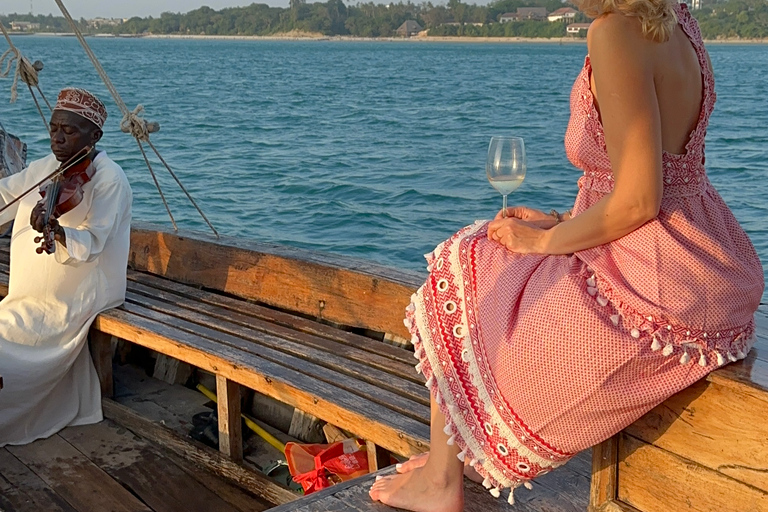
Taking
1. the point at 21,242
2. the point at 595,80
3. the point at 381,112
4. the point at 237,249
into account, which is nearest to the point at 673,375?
the point at 595,80

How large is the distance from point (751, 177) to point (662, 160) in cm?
1248

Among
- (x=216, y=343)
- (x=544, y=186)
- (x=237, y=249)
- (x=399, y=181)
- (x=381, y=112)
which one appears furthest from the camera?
(x=381, y=112)

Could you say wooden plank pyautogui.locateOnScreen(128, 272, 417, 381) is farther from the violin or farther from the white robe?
the violin

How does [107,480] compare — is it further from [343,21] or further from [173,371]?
[343,21]

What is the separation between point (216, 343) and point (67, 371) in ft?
2.75

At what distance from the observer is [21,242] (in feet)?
13.5

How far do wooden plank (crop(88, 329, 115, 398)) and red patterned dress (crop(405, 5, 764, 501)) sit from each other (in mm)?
2437

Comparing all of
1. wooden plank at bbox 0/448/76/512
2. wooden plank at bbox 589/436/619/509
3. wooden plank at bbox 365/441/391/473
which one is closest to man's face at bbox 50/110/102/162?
wooden plank at bbox 0/448/76/512

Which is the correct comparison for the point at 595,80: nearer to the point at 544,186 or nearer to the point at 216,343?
the point at 216,343

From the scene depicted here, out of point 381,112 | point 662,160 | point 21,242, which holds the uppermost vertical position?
point 662,160

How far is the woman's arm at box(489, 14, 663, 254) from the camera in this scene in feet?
6.20

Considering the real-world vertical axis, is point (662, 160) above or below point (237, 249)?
above

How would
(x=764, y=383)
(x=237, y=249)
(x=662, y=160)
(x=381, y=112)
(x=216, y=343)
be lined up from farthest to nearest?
1. (x=381, y=112)
2. (x=237, y=249)
3. (x=216, y=343)
4. (x=662, y=160)
5. (x=764, y=383)

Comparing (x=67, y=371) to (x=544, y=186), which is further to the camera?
(x=544, y=186)
